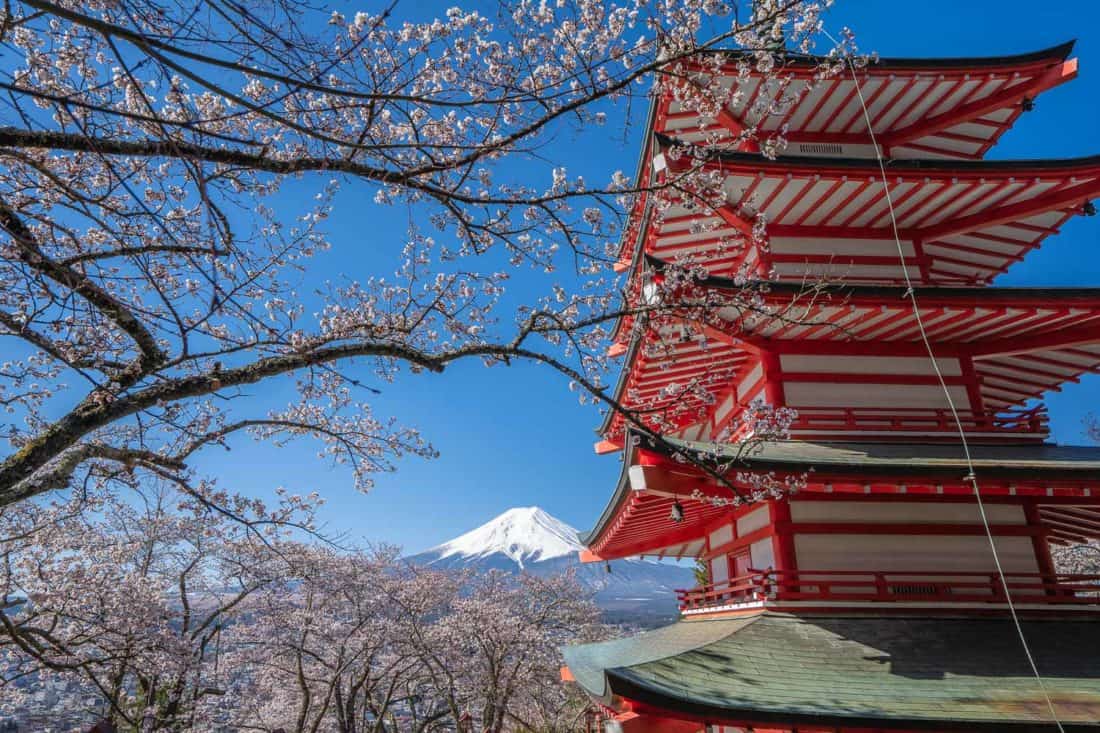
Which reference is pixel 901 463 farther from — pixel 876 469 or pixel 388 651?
pixel 388 651

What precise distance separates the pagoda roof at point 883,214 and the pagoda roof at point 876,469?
96.8 inches

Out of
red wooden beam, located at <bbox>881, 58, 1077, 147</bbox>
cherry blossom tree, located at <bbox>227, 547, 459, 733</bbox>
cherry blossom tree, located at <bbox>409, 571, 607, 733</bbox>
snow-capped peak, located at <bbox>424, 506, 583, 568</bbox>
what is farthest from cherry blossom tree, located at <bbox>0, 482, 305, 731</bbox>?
snow-capped peak, located at <bbox>424, 506, 583, 568</bbox>

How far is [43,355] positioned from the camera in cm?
542

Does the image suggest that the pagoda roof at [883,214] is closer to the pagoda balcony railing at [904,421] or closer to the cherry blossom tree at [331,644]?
the pagoda balcony railing at [904,421]

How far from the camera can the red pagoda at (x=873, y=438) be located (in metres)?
5.23

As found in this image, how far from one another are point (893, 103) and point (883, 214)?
69.8 inches

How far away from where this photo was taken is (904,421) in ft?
24.7

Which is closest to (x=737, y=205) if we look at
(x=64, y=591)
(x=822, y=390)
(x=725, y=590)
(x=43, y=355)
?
(x=822, y=390)

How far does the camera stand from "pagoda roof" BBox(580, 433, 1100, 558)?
5969 millimetres

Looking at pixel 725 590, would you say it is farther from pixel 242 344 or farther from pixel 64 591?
pixel 64 591

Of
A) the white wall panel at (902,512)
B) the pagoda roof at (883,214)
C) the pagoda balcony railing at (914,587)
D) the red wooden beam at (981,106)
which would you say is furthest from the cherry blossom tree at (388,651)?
the red wooden beam at (981,106)

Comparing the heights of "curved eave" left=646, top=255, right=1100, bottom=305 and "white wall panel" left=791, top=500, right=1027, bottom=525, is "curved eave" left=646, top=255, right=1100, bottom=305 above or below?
above

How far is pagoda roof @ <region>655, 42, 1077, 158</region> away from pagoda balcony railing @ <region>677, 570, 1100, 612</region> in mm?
6077

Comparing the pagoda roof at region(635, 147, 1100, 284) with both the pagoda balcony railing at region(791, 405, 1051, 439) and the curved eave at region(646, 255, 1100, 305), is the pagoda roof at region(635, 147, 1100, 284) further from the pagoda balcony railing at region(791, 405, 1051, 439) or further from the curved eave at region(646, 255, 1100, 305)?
the pagoda balcony railing at region(791, 405, 1051, 439)
